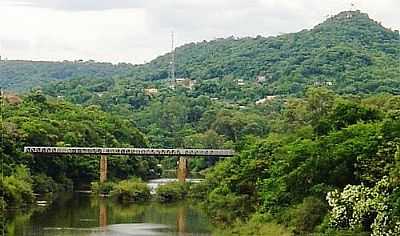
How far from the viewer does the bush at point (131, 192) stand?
221ft

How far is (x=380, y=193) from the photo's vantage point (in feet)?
108

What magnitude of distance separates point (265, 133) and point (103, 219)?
50321mm

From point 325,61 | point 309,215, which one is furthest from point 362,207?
point 325,61

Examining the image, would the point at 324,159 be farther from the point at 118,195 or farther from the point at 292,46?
the point at 292,46

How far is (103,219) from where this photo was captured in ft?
177

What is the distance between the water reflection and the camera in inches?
1841

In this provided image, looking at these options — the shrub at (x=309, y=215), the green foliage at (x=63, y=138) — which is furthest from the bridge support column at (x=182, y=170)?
the shrub at (x=309, y=215)

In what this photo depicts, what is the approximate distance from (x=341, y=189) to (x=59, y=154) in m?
40.5

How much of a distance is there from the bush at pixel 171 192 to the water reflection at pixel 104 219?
2.73m

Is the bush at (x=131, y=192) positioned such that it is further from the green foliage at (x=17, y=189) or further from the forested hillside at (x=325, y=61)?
the forested hillside at (x=325, y=61)

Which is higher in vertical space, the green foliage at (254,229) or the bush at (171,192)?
the green foliage at (254,229)

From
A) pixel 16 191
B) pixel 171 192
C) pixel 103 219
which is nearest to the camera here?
pixel 103 219

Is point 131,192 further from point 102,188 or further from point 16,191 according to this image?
point 16,191

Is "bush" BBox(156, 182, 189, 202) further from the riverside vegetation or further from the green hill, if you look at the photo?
the green hill
